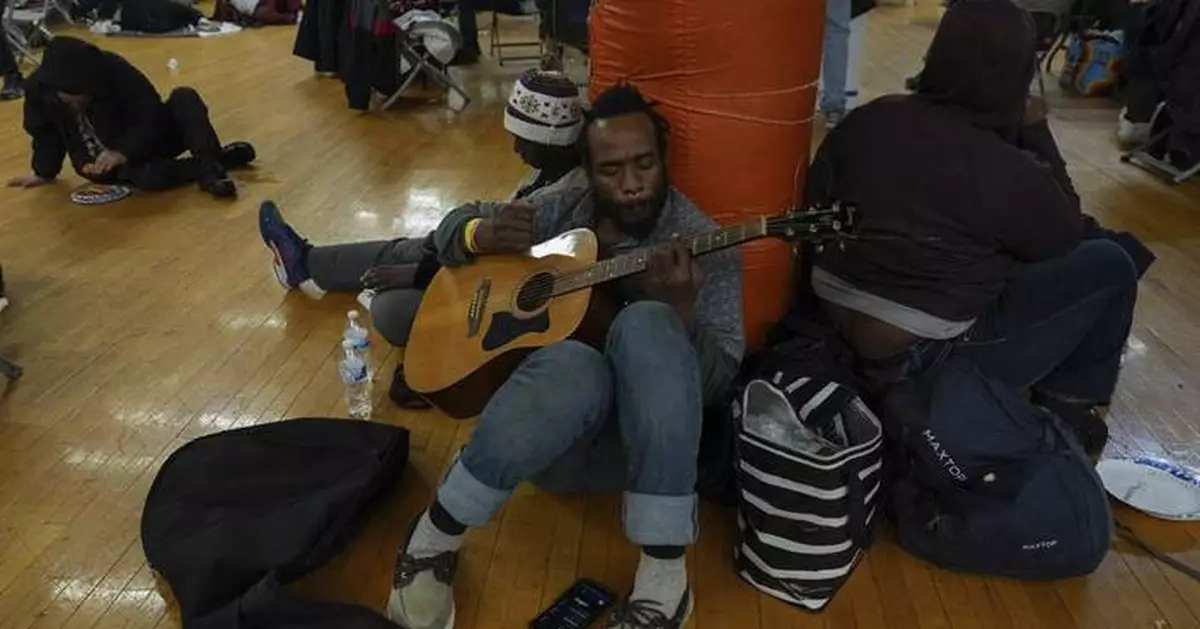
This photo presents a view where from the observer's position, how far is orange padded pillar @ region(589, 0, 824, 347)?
6.51 feet

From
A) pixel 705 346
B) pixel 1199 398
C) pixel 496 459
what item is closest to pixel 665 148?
pixel 705 346

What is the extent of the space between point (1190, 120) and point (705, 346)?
3.34 meters

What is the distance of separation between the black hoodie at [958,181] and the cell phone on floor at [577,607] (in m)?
0.84

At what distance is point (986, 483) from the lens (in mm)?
1946

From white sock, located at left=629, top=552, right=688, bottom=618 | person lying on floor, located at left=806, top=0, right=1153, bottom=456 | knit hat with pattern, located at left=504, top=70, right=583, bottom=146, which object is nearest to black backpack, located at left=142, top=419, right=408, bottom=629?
white sock, located at left=629, top=552, right=688, bottom=618

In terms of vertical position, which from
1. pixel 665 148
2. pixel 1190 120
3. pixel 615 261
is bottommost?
pixel 1190 120

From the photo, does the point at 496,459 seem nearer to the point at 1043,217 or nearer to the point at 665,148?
the point at 665,148

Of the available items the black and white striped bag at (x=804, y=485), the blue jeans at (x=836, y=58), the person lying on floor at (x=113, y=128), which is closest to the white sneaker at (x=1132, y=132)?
the blue jeans at (x=836, y=58)

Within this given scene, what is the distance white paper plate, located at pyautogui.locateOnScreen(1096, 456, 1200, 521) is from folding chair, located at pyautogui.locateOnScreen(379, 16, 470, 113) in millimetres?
4061

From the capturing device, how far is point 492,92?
5945 millimetres

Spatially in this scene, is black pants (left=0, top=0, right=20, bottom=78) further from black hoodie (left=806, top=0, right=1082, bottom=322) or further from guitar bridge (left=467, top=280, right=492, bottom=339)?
black hoodie (left=806, top=0, right=1082, bottom=322)

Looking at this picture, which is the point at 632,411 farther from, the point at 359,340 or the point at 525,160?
the point at 525,160

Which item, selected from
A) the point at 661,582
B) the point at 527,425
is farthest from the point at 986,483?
the point at 527,425

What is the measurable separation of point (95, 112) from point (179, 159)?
14.2 inches
